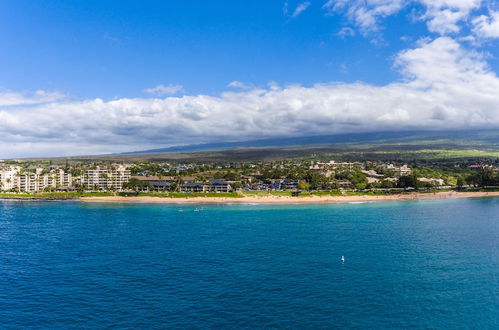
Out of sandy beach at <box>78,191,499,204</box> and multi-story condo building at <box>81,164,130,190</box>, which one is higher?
multi-story condo building at <box>81,164,130,190</box>

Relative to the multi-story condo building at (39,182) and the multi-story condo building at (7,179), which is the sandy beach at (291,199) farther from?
the multi-story condo building at (7,179)

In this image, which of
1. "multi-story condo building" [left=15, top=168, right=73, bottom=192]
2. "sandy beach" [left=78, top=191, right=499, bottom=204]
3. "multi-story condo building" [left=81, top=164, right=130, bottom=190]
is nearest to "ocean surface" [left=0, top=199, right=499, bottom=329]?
"sandy beach" [left=78, top=191, right=499, bottom=204]

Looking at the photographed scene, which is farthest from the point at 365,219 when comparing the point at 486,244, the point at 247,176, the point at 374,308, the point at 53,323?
the point at 247,176

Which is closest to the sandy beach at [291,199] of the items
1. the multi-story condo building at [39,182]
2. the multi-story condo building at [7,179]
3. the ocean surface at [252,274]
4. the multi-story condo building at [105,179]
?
the multi-story condo building at [105,179]

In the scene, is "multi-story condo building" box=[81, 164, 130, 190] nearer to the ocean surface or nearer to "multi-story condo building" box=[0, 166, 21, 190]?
"multi-story condo building" box=[0, 166, 21, 190]

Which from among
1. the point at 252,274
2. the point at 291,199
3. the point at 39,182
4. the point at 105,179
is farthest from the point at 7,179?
the point at 252,274

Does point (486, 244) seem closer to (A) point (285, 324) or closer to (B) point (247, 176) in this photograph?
(A) point (285, 324)

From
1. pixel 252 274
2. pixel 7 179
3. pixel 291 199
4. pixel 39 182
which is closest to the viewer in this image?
pixel 252 274

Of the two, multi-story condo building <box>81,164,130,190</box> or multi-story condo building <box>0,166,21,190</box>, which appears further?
multi-story condo building <box>81,164,130,190</box>

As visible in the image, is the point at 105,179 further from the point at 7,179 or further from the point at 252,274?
the point at 252,274
